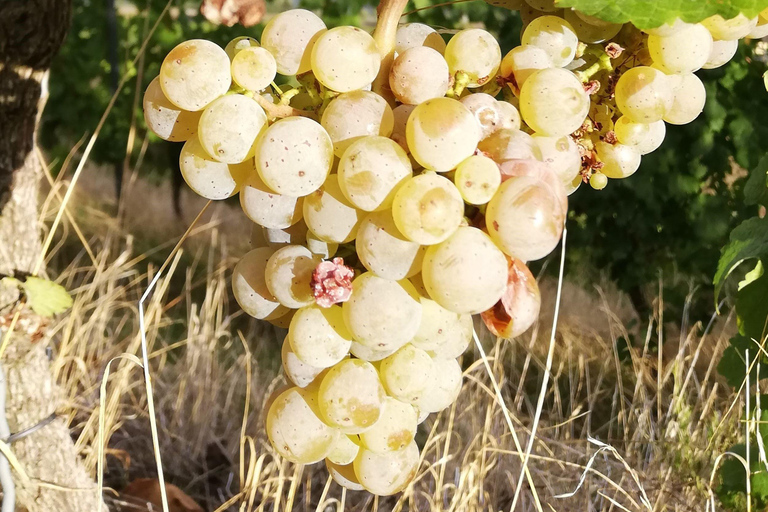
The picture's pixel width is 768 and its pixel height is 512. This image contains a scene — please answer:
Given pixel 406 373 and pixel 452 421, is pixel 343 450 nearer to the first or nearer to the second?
pixel 406 373

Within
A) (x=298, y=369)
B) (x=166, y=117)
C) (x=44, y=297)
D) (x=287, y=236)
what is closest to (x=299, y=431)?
(x=298, y=369)

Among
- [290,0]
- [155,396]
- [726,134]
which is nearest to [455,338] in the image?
[155,396]

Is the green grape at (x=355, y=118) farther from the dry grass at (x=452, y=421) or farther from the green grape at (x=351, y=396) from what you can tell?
the dry grass at (x=452, y=421)

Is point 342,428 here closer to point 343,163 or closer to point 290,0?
point 343,163

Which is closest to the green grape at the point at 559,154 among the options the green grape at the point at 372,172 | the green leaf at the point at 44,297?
the green grape at the point at 372,172

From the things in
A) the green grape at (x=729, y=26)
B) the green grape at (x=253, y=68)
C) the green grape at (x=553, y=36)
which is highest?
the green grape at (x=729, y=26)

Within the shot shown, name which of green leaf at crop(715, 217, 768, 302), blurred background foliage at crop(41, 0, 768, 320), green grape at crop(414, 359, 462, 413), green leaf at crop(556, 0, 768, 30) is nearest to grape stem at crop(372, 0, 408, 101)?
green leaf at crop(556, 0, 768, 30)

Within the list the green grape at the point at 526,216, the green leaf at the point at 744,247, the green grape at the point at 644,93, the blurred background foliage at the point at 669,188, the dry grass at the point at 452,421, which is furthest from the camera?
the blurred background foliage at the point at 669,188
